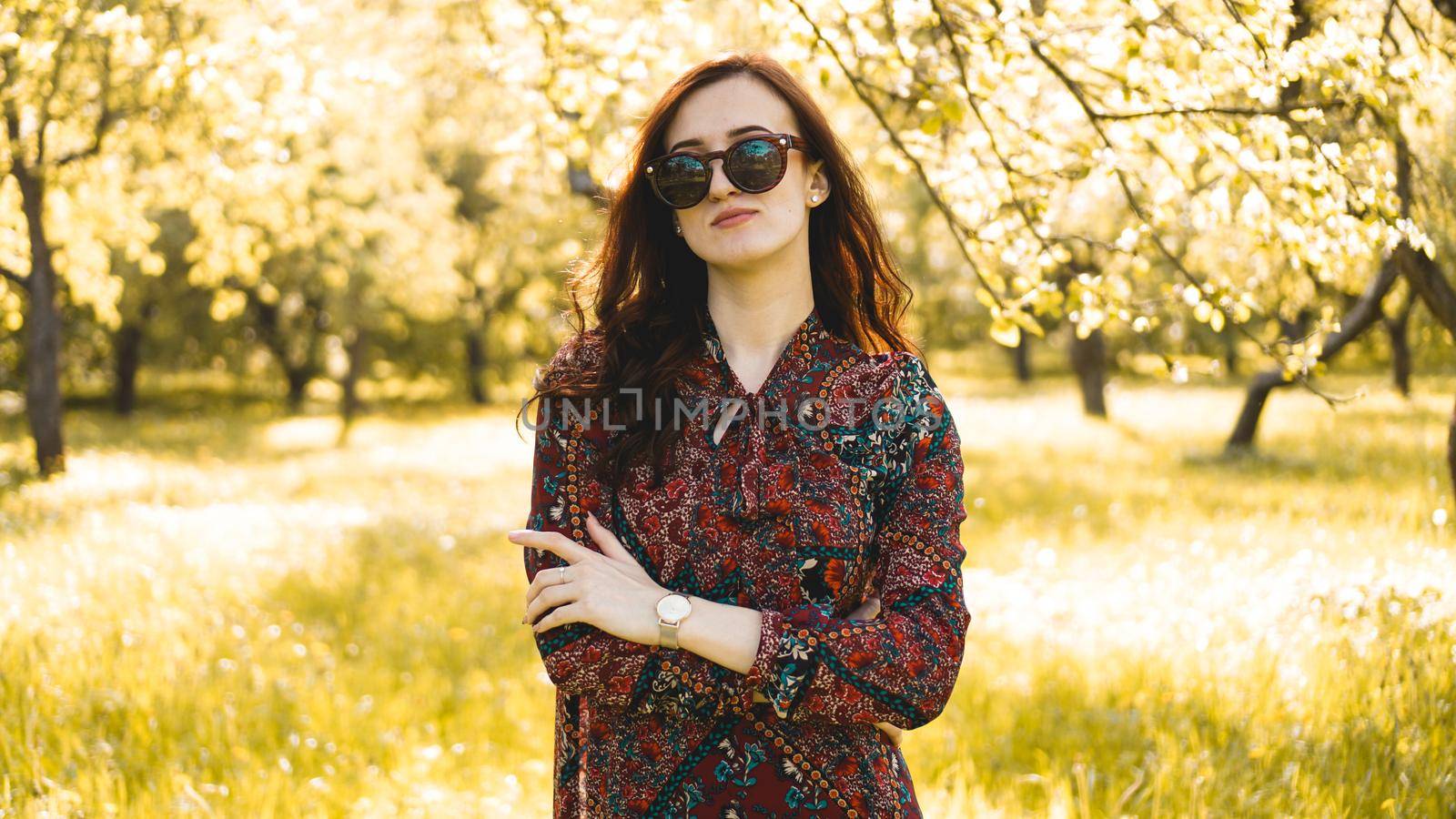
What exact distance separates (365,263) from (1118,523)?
61.8 ft

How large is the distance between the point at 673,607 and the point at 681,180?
938 millimetres

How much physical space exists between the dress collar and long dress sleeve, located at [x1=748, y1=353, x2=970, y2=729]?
0.84ft

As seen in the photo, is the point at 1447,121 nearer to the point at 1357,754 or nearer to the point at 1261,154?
the point at 1261,154

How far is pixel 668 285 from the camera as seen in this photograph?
260cm

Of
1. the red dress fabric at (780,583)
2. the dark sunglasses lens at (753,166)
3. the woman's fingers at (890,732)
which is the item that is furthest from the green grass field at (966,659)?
the dark sunglasses lens at (753,166)

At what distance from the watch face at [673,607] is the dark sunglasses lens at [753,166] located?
89 centimetres

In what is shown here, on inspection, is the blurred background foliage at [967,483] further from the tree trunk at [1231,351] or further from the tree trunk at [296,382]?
the tree trunk at [1231,351]

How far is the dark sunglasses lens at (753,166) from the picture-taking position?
90.4 inches

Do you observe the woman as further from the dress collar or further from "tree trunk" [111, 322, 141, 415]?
"tree trunk" [111, 322, 141, 415]

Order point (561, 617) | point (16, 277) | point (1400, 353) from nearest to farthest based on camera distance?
point (561, 617)
point (16, 277)
point (1400, 353)

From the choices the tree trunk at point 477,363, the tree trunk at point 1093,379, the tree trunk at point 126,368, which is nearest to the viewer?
the tree trunk at point 1093,379

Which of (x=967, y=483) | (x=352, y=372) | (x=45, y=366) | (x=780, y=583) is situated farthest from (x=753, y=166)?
(x=352, y=372)

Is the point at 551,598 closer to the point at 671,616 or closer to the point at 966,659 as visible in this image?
the point at 671,616

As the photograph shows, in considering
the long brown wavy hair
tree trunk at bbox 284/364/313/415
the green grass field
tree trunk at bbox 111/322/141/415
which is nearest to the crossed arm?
the long brown wavy hair
